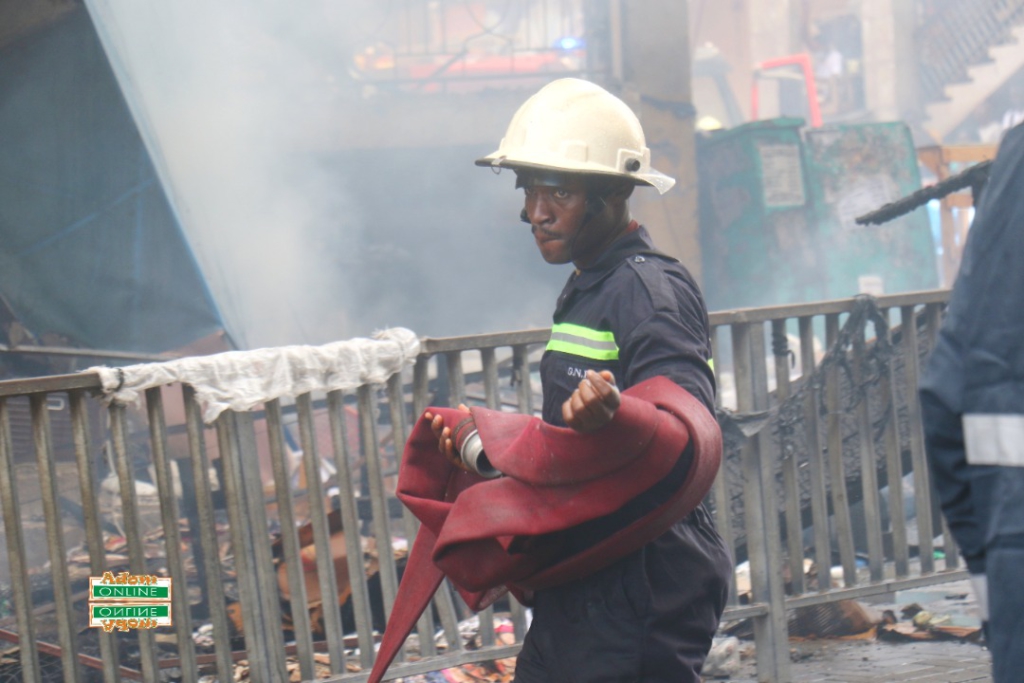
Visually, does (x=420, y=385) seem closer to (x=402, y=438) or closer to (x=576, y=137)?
(x=402, y=438)

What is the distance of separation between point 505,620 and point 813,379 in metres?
1.68

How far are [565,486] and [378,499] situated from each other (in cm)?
190

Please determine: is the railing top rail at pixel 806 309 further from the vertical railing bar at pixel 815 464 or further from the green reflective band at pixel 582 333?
the green reflective band at pixel 582 333

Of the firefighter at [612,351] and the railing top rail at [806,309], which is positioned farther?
the railing top rail at [806,309]

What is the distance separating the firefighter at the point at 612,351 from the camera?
2098 millimetres

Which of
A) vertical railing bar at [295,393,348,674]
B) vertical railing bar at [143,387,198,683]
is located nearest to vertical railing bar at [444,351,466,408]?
vertical railing bar at [295,393,348,674]

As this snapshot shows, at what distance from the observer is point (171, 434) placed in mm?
7160

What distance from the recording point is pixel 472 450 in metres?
2.16

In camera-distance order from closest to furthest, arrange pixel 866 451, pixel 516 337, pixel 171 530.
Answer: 1. pixel 171 530
2. pixel 516 337
3. pixel 866 451

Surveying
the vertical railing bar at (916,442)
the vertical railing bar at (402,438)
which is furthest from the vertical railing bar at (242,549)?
the vertical railing bar at (916,442)

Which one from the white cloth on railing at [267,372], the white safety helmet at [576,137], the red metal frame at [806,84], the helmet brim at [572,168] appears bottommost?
the white cloth on railing at [267,372]

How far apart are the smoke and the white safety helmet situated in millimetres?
5753

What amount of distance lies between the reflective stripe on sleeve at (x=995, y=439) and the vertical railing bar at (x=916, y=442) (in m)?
3.18

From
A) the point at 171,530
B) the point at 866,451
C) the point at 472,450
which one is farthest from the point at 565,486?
the point at 866,451
